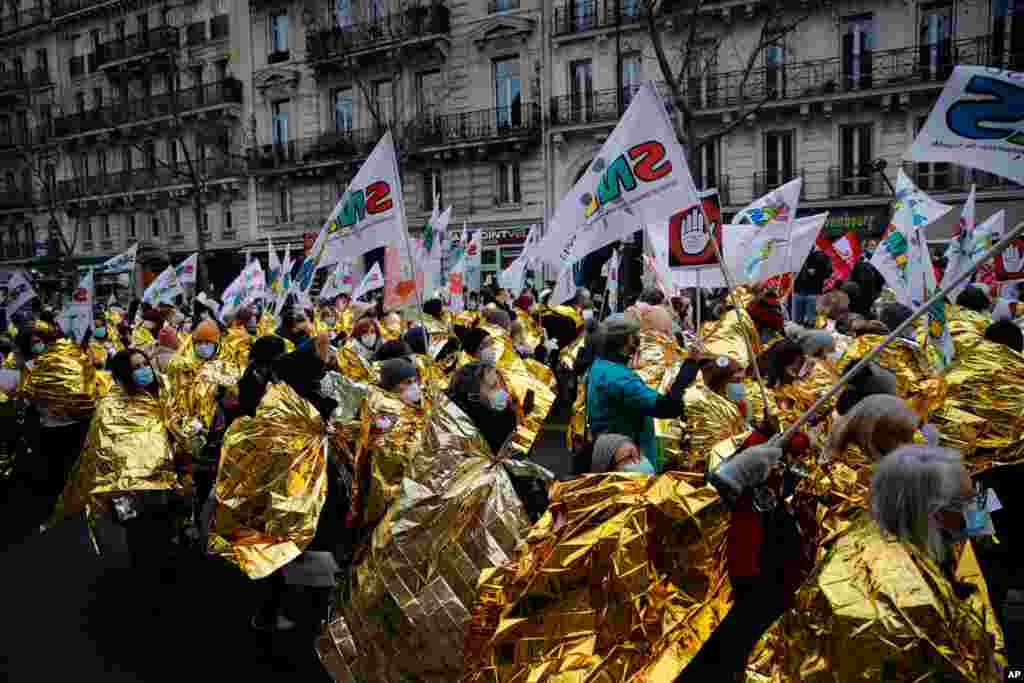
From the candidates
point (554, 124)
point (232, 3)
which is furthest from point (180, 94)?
point (554, 124)

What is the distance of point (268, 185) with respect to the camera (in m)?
33.2

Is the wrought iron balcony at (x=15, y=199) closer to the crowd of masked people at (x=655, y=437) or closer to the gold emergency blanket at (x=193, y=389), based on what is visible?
the crowd of masked people at (x=655, y=437)

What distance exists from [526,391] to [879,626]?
12.6 feet

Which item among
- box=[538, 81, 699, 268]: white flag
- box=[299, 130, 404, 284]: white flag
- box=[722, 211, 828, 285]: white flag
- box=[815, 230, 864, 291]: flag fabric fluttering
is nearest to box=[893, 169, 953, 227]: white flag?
box=[722, 211, 828, 285]: white flag

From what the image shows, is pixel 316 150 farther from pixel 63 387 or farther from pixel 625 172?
pixel 625 172

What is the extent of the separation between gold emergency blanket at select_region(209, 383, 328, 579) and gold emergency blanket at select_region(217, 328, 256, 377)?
280 cm

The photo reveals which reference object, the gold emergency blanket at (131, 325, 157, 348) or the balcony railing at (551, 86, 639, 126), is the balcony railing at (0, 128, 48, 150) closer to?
the balcony railing at (551, 86, 639, 126)

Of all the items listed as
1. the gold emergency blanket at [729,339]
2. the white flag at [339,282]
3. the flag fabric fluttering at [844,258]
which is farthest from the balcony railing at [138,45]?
Answer: the gold emergency blanket at [729,339]

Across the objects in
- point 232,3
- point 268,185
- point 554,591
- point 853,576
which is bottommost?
point 554,591

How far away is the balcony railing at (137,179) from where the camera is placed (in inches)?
1357

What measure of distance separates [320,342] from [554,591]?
139 inches

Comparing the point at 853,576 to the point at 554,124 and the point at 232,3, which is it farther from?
the point at 232,3

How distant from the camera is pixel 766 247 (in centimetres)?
898

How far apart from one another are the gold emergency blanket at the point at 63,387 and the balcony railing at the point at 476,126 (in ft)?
69.6
